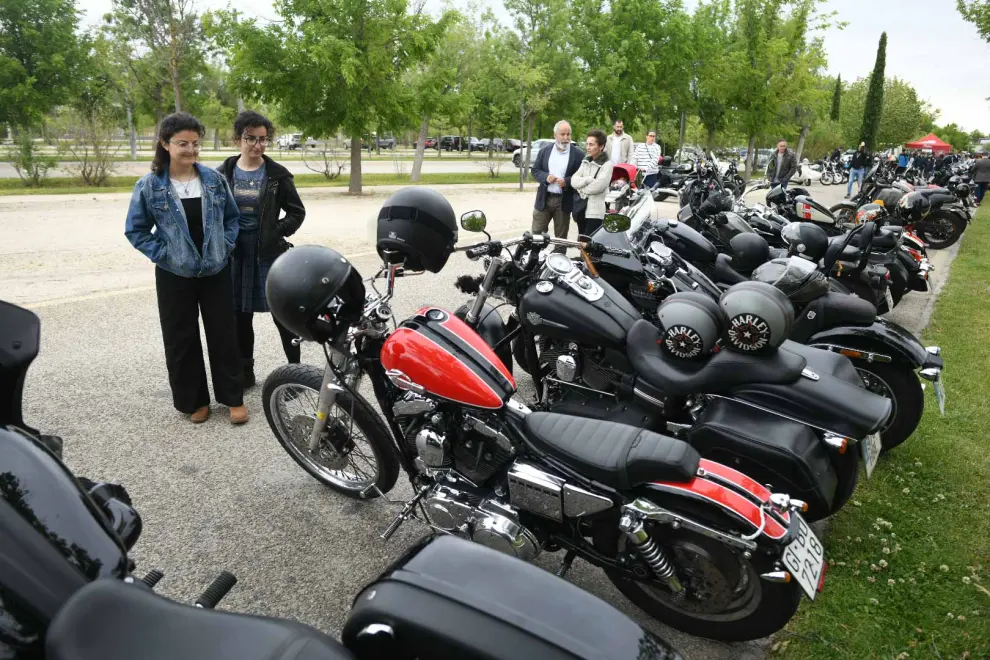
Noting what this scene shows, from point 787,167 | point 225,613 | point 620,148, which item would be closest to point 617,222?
point 225,613

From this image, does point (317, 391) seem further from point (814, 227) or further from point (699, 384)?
point (814, 227)

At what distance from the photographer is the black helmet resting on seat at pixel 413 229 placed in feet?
9.71

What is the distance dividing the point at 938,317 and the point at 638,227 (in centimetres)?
407

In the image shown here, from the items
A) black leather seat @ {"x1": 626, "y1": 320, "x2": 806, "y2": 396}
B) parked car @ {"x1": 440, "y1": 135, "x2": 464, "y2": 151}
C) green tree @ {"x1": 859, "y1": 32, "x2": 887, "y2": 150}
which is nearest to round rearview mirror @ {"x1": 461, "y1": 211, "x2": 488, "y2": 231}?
black leather seat @ {"x1": 626, "y1": 320, "x2": 806, "y2": 396}

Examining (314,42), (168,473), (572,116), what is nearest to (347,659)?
(168,473)

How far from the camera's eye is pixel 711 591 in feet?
7.34

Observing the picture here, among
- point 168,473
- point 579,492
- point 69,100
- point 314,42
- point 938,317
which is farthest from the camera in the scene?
point 69,100

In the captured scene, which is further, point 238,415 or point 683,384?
point 238,415

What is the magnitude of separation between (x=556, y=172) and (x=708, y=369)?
5703 millimetres

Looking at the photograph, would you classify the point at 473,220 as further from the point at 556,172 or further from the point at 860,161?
the point at 860,161

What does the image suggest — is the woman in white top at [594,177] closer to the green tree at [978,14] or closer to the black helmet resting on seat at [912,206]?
the black helmet resting on seat at [912,206]

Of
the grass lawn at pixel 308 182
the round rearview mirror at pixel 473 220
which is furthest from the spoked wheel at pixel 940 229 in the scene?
the grass lawn at pixel 308 182

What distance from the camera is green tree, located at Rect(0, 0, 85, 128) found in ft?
65.2

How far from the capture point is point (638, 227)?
4285 millimetres
